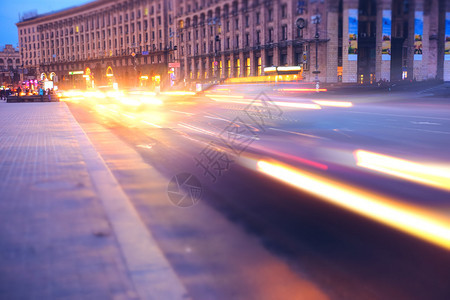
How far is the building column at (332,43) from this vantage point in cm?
5978

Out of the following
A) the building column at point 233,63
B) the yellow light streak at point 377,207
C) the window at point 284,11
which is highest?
the window at point 284,11

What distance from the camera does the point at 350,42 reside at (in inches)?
2362

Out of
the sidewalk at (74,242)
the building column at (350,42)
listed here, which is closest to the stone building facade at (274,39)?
the building column at (350,42)

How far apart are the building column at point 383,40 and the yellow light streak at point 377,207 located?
192ft

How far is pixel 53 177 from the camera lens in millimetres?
6906

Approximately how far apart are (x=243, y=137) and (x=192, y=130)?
250 cm

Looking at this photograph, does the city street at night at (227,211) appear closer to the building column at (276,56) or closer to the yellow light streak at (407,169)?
the yellow light streak at (407,169)

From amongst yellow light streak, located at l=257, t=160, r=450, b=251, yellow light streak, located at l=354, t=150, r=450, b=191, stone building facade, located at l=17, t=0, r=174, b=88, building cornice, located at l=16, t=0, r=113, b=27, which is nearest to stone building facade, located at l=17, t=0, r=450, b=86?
stone building facade, located at l=17, t=0, r=174, b=88

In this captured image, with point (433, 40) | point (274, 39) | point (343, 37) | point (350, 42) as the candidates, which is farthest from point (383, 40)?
point (274, 39)

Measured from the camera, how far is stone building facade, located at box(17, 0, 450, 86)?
60594 mm

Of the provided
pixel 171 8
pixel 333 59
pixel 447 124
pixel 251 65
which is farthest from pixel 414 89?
pixel 171 8

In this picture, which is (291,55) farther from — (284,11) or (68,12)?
(68,12)

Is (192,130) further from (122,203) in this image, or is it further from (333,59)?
(333,59)

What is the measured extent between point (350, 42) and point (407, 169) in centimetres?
5611
